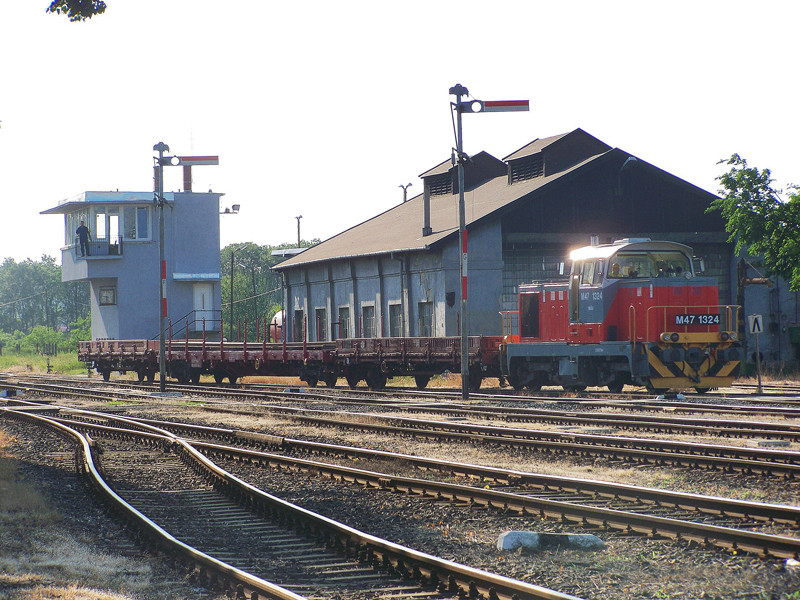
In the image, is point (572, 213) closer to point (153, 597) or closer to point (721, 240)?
point (721, 240)

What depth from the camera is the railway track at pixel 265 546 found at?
667 cm

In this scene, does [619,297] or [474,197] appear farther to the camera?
[474,197]

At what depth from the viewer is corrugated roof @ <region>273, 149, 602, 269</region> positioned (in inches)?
1404

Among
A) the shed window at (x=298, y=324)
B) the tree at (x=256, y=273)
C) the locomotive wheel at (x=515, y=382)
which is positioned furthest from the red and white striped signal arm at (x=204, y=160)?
the tree at (x=256, y=273)

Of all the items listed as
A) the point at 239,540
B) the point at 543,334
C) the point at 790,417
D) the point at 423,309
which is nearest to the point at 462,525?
the point at 239,540

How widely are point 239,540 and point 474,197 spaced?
111 feet

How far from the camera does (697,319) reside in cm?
2219

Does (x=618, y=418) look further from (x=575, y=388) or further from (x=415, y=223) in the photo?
(x=415, y=223)

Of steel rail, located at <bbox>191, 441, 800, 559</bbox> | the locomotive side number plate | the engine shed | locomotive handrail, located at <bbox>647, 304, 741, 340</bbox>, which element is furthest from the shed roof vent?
steel rail, located at <bbox>191, 441, 800, 559</bbox>

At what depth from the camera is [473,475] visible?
11617 millimetres

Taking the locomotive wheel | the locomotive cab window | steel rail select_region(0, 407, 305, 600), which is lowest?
steel rail select_region(0, 407, 305, 600)

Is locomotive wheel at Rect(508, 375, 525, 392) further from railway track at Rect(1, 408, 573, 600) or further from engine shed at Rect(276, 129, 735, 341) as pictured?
railway track at Rect(1, 408, 573, 600)

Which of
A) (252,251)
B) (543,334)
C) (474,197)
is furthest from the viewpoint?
(252,251)

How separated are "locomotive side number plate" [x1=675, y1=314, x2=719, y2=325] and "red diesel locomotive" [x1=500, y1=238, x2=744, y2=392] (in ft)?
0.07
